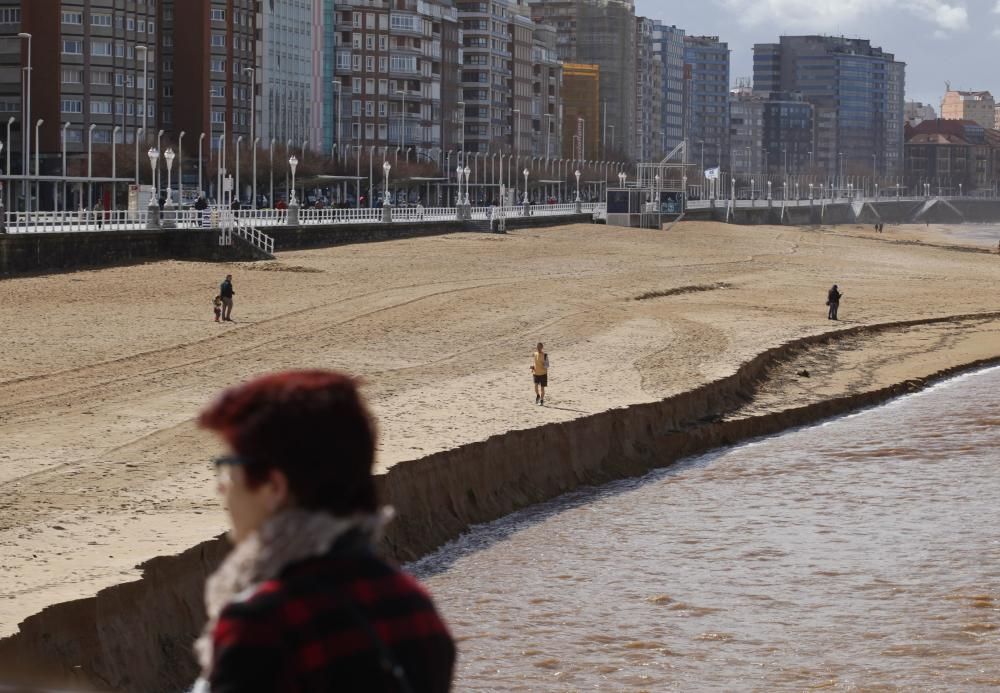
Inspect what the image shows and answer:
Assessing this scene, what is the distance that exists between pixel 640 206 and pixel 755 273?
112ft

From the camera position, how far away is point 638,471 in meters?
25.5

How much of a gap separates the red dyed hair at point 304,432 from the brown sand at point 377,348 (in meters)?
9.25

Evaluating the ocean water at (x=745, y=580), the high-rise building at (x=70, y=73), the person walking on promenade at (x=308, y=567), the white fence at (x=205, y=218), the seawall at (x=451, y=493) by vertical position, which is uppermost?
the high-rise building at (x=70, y=73)

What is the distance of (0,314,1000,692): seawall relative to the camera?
12.6m

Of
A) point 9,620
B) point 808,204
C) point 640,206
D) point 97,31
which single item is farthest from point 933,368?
point 808,204

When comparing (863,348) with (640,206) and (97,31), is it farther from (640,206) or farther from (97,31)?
(97,31)

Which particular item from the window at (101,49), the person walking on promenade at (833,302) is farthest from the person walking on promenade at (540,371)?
the window at (101,49)

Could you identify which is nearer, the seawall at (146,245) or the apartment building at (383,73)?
the seawall at (146,245)

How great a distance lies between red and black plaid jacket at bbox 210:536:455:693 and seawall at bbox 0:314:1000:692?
8852mm

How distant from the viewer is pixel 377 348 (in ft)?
112

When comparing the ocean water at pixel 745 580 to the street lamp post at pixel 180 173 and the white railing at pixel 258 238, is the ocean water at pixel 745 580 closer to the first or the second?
the white railing at pixel 258 238

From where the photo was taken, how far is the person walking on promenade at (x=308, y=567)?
313 centimetres

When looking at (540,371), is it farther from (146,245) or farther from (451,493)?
(146,245)

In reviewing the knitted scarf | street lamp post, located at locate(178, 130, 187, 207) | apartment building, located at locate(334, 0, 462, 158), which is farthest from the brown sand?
apartment building, located at locate(334, 0, 462, 158)
